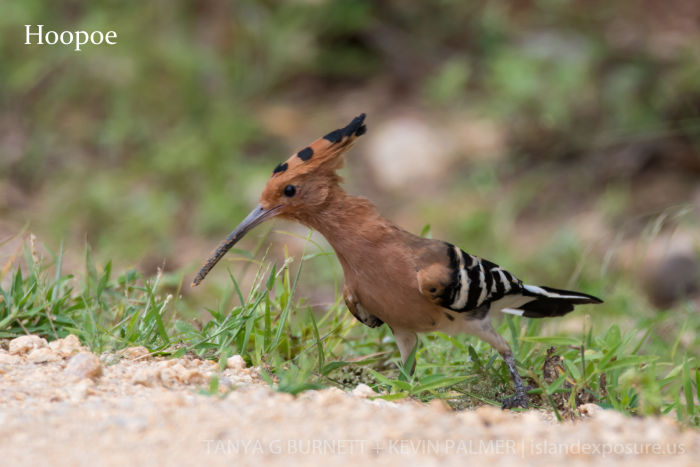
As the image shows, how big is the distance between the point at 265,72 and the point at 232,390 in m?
6.10

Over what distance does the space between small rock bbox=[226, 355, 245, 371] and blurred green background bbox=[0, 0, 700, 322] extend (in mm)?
3322

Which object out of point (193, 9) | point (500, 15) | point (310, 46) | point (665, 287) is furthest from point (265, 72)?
point (665, 287)

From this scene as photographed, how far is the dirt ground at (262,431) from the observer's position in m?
2.19

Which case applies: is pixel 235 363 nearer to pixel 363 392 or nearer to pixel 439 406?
pixel 363 392

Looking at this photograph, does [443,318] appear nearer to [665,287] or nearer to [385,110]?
[665,287]

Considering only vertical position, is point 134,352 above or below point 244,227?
below

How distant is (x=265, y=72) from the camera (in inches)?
334

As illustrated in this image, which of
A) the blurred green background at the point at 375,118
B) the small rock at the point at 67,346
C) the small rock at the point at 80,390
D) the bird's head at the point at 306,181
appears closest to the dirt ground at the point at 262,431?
the small rock at the point at 80,390

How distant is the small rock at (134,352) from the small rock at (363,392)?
80cm

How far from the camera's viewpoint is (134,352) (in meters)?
3.23

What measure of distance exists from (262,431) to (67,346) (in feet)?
4.11

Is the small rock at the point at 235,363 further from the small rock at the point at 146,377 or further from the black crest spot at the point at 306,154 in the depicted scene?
the black crest spot at the point at 306,154

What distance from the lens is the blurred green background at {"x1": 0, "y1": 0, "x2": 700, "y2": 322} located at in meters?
7.23

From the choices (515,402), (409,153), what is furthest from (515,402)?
(409,153)
